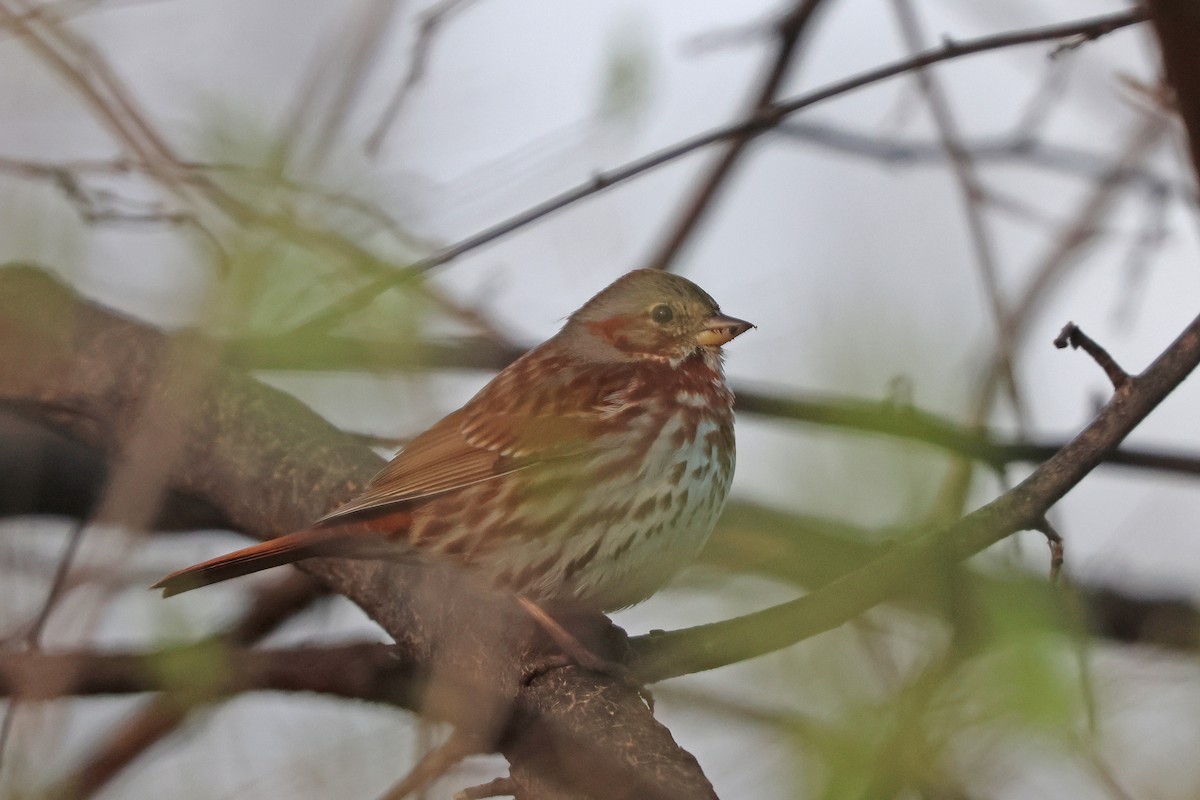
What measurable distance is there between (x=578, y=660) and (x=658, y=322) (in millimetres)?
1320

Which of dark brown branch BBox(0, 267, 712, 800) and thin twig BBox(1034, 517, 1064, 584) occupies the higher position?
thin twig BBox(1034, 517, 1064, 584)

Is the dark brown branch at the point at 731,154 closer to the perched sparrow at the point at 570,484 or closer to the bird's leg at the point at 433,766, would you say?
the perched sparrow at the point at 570,484

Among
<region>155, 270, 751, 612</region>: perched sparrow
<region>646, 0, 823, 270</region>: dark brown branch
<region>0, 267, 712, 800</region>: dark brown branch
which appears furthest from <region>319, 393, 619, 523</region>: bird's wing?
<region>646, 0, 823, 270</region>: dark brown branch

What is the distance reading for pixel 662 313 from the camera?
4.00 meters

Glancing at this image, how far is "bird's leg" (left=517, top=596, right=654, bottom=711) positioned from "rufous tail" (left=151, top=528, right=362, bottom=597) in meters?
0.54

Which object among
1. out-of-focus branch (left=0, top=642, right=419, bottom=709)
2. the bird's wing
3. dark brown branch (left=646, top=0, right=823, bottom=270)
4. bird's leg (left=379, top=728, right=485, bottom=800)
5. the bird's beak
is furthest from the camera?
dark brown branch (left=646, top=0, right=823, bottom=270)

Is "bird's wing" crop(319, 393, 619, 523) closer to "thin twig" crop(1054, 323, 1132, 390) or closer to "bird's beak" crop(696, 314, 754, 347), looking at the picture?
"bird's beak" crop(696, 314, 754, 347)

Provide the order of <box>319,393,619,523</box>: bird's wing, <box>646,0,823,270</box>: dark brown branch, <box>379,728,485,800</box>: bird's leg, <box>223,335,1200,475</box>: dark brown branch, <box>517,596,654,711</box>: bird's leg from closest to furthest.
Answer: <box>379,728,485,800</box>: bird's leg, <box>223,335,1200,475</box>: dark brown branch, <box>517,596,654,711</box>: bird's leg, <box>319,393,619,523</box>: bird's wing, <box>646,0,823,270</box>: dark brown branch

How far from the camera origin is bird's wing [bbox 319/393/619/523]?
3.53 meters

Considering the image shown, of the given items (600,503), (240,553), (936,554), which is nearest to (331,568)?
(240,553)

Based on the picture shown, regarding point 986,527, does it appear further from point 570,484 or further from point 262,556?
point 262,556

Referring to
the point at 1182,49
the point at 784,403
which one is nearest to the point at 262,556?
the point at 784,403

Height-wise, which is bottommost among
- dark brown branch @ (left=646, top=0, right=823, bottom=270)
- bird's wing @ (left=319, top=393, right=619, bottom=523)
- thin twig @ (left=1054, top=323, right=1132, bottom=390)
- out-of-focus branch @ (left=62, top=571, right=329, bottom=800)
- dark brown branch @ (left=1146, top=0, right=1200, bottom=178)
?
out-of-focus branch @ (left=62, top=571, right=329, bottom=800)

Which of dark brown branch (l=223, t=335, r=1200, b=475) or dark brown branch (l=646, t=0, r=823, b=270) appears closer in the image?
dark brown branch (l=223, t=335, r=1200, b=475)
